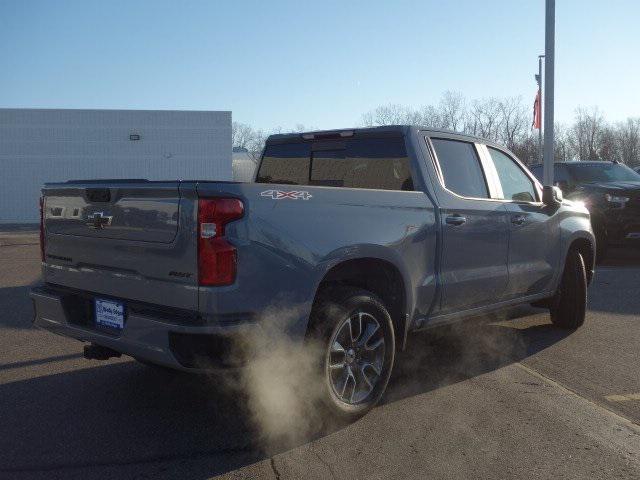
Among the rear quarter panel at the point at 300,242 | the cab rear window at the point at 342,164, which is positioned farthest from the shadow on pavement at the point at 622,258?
the rear quarter panel at the point at 300,242

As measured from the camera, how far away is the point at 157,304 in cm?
348

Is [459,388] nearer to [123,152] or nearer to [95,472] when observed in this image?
[95,472]

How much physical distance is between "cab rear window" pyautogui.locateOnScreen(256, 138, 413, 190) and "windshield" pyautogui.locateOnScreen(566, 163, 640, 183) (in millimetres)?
8429

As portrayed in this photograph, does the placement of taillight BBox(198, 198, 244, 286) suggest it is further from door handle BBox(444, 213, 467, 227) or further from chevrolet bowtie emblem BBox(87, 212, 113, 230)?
door handle BBox(444, 213, 467, 227)

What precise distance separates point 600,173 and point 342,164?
8.87 metres

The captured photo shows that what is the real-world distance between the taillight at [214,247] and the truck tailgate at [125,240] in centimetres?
5

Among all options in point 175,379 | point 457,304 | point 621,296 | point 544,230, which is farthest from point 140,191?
point 621,296

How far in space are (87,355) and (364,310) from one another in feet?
5.93

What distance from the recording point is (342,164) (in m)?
5.16

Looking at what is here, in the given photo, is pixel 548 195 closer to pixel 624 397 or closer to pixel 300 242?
pixel 624 397

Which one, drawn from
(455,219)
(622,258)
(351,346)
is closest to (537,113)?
(622,258)

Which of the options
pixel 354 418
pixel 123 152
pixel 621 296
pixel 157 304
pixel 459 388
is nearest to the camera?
pixel 157 304

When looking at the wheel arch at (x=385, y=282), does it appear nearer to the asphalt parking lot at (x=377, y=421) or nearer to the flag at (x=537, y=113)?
the asphalt parking lot at (x=377, y=421)

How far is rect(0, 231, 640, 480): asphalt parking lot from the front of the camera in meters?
3.34
